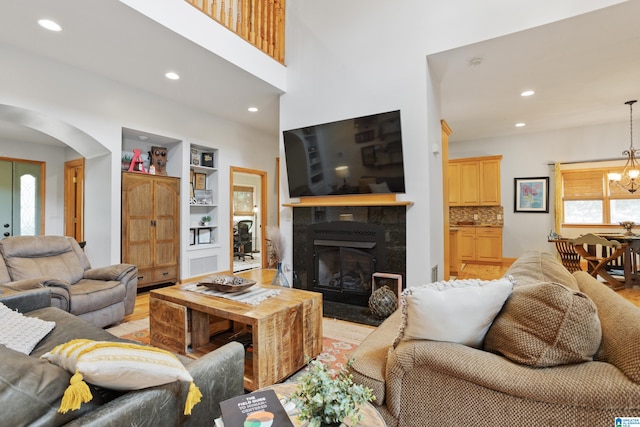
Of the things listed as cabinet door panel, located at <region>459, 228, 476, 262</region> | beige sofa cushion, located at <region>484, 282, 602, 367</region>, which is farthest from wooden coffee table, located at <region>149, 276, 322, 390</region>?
cabinet door panel, located at <region>459, 228, 476, 262</region>

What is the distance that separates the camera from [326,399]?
2.35 feet

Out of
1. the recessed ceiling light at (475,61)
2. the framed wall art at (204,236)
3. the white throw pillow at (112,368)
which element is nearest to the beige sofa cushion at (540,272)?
the white throw pillow at (112,368)

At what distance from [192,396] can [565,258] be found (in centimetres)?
562

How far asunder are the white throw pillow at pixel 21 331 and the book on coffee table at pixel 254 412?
1193 millimetres

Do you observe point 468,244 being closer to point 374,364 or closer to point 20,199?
point 374,364

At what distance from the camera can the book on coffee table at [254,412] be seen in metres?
0.80

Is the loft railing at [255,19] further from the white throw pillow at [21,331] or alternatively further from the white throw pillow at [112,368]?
the white throw pillow at [112,368]

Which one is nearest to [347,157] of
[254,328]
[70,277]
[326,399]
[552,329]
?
[254,328]

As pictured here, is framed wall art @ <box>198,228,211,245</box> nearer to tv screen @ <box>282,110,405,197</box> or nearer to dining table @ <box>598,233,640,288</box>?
tv screen @ <box>282,110,405,197</box>

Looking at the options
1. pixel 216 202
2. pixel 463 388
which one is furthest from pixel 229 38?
pixel 463 388

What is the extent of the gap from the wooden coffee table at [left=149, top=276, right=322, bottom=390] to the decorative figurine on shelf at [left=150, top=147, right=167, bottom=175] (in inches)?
116

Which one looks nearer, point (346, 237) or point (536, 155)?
point (346, 237)

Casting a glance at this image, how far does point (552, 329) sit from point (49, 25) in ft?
13.9

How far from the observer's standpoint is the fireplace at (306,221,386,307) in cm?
348
